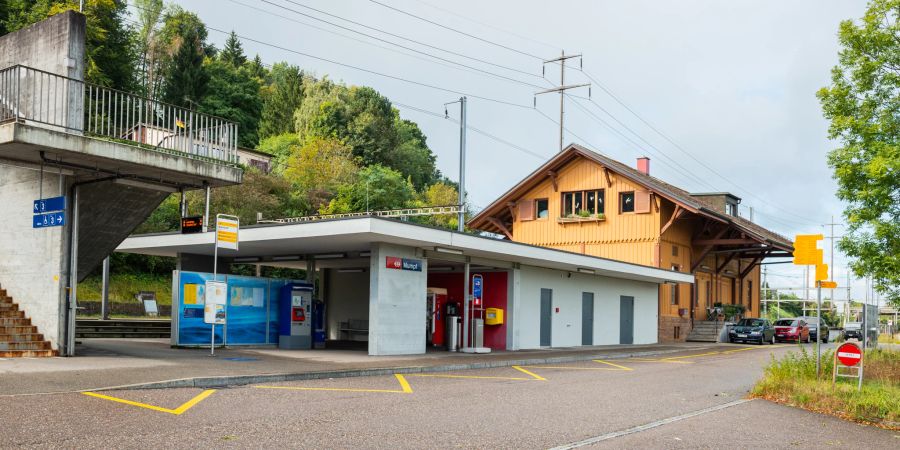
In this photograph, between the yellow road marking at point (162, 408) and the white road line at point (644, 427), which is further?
the yellow road marking at point (162, 408)

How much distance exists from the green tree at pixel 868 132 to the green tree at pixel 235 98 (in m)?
53.9

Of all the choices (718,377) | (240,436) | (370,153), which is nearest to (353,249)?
(718,377)

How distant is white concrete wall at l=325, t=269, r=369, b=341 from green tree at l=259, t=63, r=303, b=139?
135ft

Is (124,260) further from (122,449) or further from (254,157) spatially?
(122,449)

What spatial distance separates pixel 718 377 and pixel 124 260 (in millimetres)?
32458

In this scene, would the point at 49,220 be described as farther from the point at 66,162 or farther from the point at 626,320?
the point at 626,320

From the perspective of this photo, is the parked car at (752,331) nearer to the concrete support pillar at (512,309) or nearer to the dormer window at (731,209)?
the dormer window at (731,209)

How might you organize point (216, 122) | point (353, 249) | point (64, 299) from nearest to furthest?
point (64, 299) → point (216, 122) → point (353, 249)

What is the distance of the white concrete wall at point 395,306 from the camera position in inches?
817

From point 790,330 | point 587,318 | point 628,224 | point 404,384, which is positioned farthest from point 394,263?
point 790,330

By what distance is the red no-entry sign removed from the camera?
1368 centimetres

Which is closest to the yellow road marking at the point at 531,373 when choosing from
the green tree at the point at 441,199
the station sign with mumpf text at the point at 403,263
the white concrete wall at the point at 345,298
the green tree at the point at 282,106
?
the station sign with mumpf text at the point at 403,263

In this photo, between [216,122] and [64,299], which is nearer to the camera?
[64,299]

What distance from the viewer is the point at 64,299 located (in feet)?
54.3
